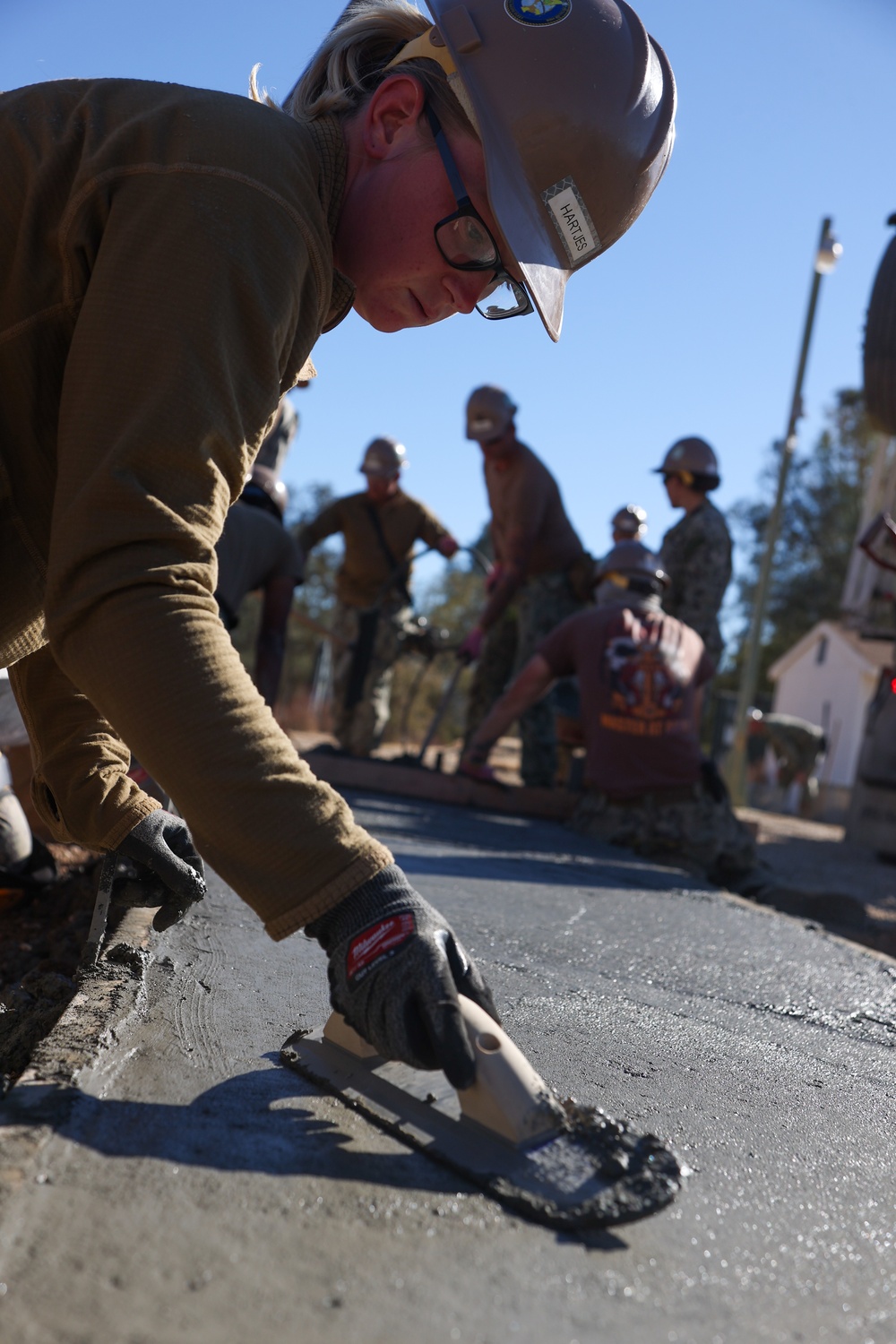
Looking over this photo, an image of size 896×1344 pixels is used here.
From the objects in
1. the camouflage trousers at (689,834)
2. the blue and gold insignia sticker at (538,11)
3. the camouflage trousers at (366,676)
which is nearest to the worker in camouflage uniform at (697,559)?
the camouflage trousers at (689,834)

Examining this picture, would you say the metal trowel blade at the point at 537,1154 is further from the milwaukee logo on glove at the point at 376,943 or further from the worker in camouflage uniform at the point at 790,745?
the worker in camouflage uniform at the point at 790,745

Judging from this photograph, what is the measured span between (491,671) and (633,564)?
78.8 inches

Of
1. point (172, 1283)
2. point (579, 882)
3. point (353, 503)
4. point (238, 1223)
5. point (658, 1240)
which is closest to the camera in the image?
point (172, 1283)

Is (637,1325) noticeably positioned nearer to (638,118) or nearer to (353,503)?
(638,118)

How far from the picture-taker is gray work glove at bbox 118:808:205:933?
1766 mm

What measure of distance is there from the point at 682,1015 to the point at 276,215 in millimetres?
1618

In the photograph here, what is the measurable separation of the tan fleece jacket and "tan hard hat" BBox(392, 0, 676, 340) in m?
0.30

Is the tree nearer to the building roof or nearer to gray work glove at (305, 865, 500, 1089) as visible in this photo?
the building roof

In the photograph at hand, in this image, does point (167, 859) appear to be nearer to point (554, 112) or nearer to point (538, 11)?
point (554, 112)

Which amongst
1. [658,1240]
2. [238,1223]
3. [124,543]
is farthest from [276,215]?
[658,1240]

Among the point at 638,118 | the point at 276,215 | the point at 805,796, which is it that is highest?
the point at 638,118

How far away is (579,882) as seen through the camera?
3920 millimetres

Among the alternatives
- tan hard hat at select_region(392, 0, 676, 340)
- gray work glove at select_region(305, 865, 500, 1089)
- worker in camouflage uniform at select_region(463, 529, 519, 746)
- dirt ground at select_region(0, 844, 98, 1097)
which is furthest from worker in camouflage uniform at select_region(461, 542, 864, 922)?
gray work glove at select_region(305, 865, 500, 1089)

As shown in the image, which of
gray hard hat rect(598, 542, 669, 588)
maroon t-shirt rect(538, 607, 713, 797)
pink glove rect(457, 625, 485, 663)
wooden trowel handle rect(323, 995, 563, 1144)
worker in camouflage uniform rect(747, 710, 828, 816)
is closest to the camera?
wooden trowel handle rect(323, 995, 563, 1144)
